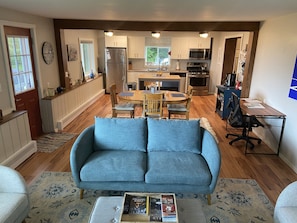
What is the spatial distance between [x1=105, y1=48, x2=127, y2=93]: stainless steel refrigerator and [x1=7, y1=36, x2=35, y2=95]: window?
12.8 feet

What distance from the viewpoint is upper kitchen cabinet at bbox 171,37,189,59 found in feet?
25.7

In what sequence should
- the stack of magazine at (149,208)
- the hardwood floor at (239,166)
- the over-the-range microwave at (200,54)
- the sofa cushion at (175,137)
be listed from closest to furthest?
the stack of magazine at (149,208)
the sofa cushion at (175,137)
the hardwood floor at (239,166)
the over-the-range microwave at (200,54)

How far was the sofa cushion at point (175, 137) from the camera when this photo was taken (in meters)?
2.69

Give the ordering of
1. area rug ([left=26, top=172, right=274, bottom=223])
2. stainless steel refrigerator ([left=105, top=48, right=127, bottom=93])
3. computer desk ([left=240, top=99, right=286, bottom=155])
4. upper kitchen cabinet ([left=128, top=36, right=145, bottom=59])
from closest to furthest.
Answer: area rug ([left=26, top=172, right=274, bottom=223]), computer desk ([left=240, top=99, right=286, bottom=155]), stainless steel refrigerator ([left=105, top=48, right=127, bottom=93]), upper kitchen cabinet ([left=128, top=36, right=145, bottom=59])

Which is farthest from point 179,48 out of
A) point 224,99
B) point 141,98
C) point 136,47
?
point 141,98

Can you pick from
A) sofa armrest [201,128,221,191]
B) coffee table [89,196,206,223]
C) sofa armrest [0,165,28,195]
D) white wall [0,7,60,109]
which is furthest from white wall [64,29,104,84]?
coffee table [89,196,206,223]

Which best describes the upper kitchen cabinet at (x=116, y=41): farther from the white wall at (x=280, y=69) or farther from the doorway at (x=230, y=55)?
the white wall at (x=280, y=69)

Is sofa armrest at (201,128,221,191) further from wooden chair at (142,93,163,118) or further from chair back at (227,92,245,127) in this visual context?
wooden chair at (142,93,163,118)

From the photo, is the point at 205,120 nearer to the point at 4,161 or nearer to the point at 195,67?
the point at 195,67

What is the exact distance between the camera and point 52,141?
13.1ft

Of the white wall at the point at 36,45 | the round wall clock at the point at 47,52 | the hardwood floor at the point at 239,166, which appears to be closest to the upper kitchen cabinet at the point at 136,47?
the white wall at the point at 36,45

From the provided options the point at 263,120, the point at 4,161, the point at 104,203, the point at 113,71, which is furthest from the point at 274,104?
the point at 113,71

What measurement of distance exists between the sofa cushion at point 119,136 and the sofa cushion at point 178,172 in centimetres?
38

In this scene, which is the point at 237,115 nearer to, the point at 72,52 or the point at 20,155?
the point at 20,155
